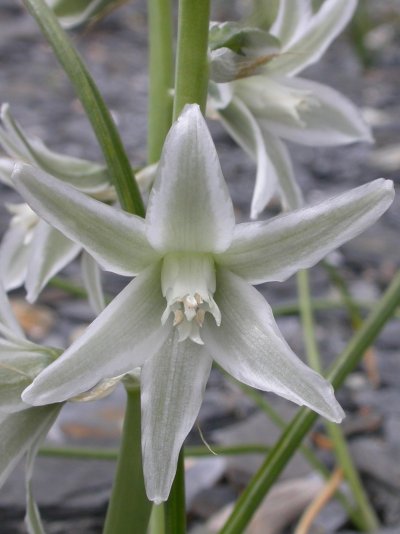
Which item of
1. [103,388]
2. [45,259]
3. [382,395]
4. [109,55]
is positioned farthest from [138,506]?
[109,55]

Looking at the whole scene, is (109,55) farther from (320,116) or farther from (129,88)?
(320,116)

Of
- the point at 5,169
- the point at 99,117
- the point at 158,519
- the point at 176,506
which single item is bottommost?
the point at 158,519

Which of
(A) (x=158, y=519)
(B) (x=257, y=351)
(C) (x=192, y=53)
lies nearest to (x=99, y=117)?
(C) (x=192, y=53)

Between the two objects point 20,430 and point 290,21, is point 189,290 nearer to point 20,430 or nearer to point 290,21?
point 20,430

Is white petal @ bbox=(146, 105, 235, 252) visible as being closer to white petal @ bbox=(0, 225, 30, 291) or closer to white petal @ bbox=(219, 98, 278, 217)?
white petal @ bbox=(219, 98, 278, 217)

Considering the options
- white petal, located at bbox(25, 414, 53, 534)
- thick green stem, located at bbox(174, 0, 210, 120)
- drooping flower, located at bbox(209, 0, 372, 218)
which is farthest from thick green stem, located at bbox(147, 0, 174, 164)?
white petal, located at bbox(25, 414, 53, 534)

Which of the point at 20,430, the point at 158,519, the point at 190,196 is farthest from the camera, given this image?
the point at 158,519
